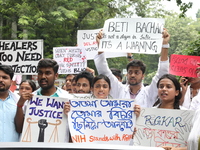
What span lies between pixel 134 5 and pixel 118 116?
2002cm

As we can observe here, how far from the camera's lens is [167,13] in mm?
23859

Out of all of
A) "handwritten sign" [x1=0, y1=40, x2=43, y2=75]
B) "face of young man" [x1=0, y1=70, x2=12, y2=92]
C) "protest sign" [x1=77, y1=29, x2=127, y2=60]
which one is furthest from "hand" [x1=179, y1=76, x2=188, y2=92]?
"face of young man" [x1=0, y1=70, x2=12, y2=92]

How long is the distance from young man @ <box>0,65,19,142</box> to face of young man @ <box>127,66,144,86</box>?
167 cm

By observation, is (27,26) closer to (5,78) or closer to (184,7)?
(184,7)

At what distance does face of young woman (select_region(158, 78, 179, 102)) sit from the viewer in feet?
13.8

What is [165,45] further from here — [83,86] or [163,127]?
[83,86]

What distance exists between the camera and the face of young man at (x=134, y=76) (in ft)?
16.2

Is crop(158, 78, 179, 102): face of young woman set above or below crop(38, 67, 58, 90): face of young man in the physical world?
below

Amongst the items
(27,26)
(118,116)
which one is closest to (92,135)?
(118,116)

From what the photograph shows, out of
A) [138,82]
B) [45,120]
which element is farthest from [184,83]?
[45,120]

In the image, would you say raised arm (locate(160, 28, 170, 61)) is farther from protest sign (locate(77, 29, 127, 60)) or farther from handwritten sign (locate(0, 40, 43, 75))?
protest sign (locate(77, 29, 127, 60))

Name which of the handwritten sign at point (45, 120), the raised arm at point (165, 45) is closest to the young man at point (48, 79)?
the handwritten sign at point (45, 120)

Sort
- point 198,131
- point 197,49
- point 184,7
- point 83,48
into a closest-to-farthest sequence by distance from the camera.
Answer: point 198,131, point 83,48, point 197,49, point 184,7

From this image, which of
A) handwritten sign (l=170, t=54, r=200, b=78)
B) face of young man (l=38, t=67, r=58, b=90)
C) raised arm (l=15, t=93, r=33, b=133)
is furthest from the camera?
handwritten sign (l=170, t=54, r=200, b=78)
